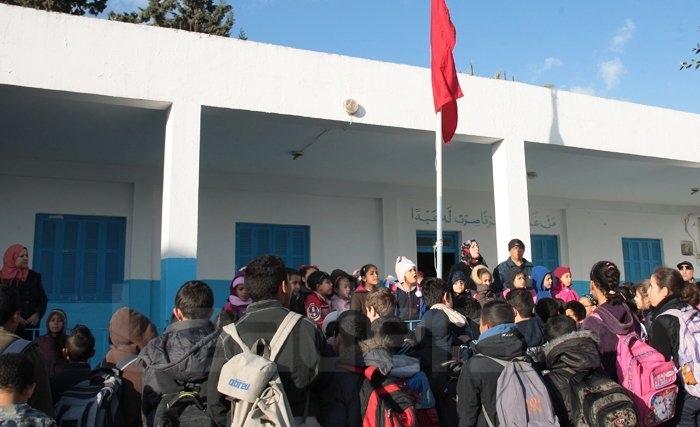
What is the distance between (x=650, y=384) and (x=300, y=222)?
21.4 feet

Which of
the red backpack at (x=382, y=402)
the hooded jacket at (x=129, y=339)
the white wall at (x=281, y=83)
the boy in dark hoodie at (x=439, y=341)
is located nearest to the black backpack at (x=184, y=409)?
the hooded jacket at (x=129, y=339)

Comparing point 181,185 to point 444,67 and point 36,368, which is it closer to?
point 444,67

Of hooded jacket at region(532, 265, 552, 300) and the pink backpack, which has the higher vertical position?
hooded jacket at region(532, 265, 552, 300)

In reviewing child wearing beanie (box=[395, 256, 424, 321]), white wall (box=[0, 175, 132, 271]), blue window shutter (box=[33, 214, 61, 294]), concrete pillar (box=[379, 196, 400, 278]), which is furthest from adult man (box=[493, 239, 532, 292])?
blue window shutter (box=[33, 214, 61, 294])

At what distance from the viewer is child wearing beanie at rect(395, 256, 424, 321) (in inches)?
210

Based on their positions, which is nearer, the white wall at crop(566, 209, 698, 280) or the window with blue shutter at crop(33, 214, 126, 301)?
the window with blue shutter at crop(33, 214, 126, 301)

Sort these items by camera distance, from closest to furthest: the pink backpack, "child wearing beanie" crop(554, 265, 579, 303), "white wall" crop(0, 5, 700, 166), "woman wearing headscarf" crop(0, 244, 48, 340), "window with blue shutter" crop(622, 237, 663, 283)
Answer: the pink backpack
"white wall" crop(0, 5, 700, 166)
"woman wearing headscarf" crop(0, 244, 48, 340)
"child wearing beanie" crop(554, 265, 579, 303)
"window with blue shutter" crop(622, 237, 663, 283)

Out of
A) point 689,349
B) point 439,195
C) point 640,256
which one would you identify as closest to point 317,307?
point 439,195

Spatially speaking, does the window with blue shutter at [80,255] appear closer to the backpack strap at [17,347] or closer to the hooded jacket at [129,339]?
the hooded jacket at [129,339]

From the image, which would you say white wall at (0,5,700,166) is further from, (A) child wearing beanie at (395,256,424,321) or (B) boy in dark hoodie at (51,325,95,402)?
(B) boy in dark hoodie at (51,325,95,402)

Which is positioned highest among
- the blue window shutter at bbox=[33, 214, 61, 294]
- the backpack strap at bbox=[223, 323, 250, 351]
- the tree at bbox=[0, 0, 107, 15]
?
Answer: the tree at bbox=[0, 0, 107, 15]

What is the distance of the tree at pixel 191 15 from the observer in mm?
21531

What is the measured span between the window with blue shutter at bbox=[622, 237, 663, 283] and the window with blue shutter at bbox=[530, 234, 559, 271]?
5.48 ft

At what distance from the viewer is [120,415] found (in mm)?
3014
